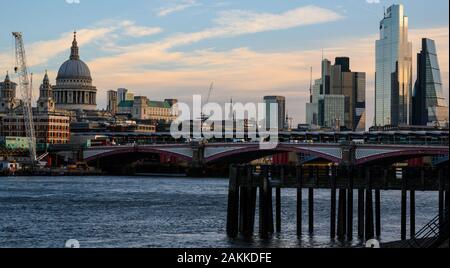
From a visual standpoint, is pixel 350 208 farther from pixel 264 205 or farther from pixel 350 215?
pixel 264 205

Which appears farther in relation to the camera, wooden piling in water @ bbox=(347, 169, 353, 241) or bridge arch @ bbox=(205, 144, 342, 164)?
bridge arch @ bbox=(205, 144, 342, 164)

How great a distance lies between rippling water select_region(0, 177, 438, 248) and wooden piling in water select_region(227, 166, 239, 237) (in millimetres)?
431

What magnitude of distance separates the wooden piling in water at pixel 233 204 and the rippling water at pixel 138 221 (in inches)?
17.0

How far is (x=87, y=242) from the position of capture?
33.1 meters

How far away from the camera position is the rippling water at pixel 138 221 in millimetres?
33812

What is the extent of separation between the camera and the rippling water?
1331 inches

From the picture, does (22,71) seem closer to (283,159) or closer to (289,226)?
(283,159)

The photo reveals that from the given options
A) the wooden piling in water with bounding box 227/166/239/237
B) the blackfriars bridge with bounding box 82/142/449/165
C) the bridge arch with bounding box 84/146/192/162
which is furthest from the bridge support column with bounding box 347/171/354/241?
the bridge arch with bounding box 84/146/192/162

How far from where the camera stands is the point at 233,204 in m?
34.3

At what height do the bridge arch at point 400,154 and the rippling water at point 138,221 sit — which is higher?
the bridge arch at point 400,154

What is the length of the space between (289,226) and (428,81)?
1577 inches

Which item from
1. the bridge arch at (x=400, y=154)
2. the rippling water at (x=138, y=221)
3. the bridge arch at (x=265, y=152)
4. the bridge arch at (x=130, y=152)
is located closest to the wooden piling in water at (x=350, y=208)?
the rippling water at (x=138, y=221)

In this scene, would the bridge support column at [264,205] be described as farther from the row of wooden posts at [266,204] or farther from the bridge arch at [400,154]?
the bridge arch at [400,154]

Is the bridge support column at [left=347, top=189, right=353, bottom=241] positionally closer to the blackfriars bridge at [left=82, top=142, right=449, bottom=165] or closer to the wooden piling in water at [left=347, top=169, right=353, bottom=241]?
the wooden piling in water at [left=347, top=169, right=353, bottom=241]
